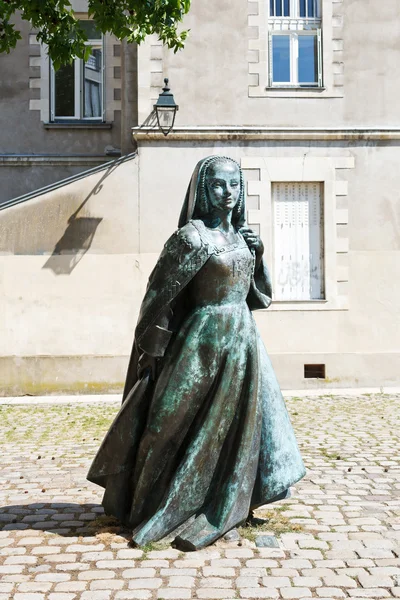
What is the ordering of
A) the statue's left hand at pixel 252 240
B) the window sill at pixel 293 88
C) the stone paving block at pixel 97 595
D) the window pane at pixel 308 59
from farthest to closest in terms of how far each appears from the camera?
the window pane at pixel 308 59 < the window sill at pixel 293 88 < the statue's left hand at pixel 252 240 < the stone paving block at pixel 97 595

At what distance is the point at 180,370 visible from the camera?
4551 mm

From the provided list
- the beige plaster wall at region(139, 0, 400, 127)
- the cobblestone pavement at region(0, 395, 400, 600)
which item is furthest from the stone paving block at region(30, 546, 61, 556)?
the beige plaster wall at region(139, 0, 400, 127)

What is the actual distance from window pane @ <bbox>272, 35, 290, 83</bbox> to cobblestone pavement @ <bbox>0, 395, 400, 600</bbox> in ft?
24.4

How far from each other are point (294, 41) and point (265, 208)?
2.94 meters

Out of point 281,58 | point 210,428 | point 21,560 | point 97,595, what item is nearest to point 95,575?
point 97,595

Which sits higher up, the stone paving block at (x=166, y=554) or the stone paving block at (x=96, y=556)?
the stone paving block at (x=166, y=554)

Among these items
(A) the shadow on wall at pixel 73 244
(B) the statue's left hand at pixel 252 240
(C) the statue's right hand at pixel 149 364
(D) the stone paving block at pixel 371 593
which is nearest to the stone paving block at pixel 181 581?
(D) the stone paving block at pixel 371 593

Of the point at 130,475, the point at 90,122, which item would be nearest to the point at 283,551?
the point at 130,475

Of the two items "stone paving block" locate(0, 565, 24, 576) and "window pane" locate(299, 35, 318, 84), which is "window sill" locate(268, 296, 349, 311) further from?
"stone paving block" locate(0, 565, 24, 576)

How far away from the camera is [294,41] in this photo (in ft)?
44.1

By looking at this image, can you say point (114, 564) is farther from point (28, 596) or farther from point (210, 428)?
point (210, 428)

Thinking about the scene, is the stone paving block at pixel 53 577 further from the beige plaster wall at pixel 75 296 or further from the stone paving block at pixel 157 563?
the beige plaster wall at pixel 75 296

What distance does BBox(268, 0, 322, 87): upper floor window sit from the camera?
13.4 metres

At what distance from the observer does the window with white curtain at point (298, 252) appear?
1313 cm
